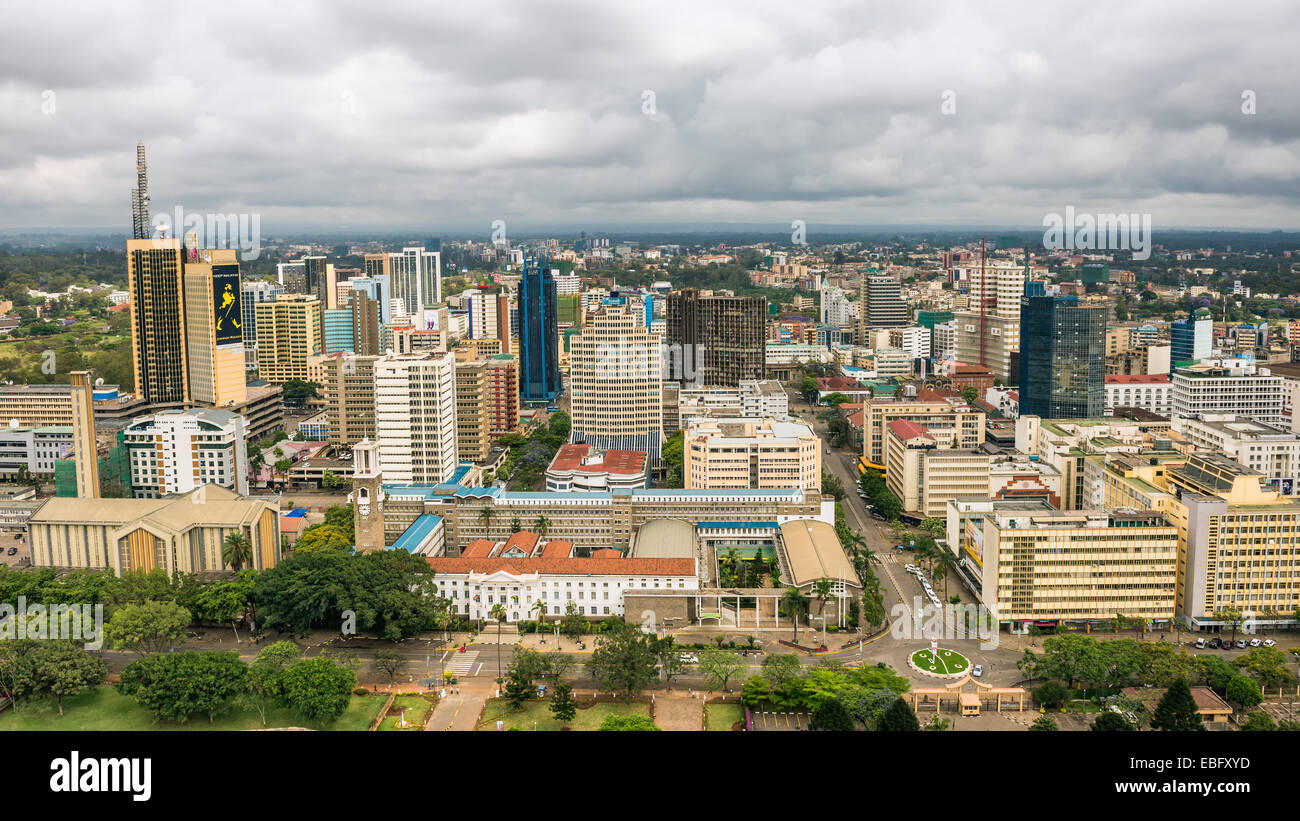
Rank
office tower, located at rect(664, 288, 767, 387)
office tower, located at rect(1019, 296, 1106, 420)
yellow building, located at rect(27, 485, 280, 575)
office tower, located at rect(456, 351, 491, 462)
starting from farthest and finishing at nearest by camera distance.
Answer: office tower, located at rect(664, 288, 767, 387) < office tower, located at rect(1019, 296, 1106, 420) < office tower, located at rect(456, 351, 491, 462) < yellow building, located at rect(27, 485, 280, 575)

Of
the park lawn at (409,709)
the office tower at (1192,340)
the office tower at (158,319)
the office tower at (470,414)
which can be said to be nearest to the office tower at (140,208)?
the office tower at (158,319)

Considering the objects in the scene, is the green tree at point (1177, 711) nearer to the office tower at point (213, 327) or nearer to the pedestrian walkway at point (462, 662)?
the pedestrian walkway at point (462, 662)

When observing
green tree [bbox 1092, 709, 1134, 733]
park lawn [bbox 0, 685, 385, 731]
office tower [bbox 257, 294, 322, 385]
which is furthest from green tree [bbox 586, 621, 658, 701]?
office tower [bbox 257, 294, 322, 385]

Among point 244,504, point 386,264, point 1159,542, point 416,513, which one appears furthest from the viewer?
point 386,264

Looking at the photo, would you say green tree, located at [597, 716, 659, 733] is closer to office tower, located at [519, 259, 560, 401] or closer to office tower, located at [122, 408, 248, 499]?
office tower, located at [122, 408, 248, 499]

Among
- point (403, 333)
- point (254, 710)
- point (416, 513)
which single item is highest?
point (403, 333)

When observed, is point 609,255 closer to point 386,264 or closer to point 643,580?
point 386,264

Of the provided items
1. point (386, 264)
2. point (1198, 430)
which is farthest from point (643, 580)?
point (386, 264)
